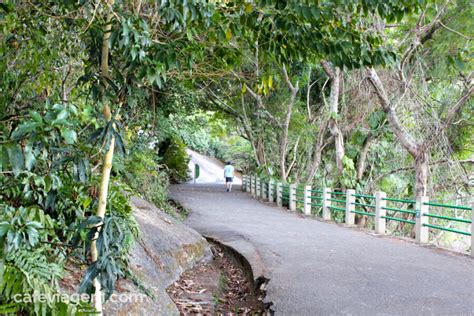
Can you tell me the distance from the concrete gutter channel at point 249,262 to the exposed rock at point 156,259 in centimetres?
53

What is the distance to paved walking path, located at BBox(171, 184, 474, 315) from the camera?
510cm

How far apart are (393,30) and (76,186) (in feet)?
37.5

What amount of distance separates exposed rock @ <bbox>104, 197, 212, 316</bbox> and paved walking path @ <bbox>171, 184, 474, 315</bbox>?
1082mm

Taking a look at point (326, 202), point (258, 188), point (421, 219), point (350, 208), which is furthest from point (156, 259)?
point (258, 188)

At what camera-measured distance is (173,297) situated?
19.6 feet

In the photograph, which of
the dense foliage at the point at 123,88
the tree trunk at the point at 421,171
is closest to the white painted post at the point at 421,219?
the tree trunk at the point at 421,171

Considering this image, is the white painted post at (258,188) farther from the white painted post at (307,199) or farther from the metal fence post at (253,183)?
the white painted post at (307,199)

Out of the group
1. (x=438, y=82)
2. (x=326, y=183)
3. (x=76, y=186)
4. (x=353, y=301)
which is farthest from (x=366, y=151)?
(x=76, y=186)

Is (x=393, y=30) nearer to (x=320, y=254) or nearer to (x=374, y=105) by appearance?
(x=374, y=105)

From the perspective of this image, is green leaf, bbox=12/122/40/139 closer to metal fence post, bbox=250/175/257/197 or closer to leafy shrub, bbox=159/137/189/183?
metal fence post, bbox=250/175/257/197

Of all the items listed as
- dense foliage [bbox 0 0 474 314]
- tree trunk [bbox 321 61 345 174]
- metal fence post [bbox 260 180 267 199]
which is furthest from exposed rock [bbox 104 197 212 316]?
metal fence post [bbox 260 180 267 199]

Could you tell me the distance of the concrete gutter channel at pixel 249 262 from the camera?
617cm

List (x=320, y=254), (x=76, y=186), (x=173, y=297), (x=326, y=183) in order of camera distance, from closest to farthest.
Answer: (x=76, y=186) < (x=173, y=297) < (x=320, y=254) < (x=326, y=183)

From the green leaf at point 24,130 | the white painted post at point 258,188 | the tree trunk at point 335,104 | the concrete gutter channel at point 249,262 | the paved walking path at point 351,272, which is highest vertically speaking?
the tree trunk at point 335,104
